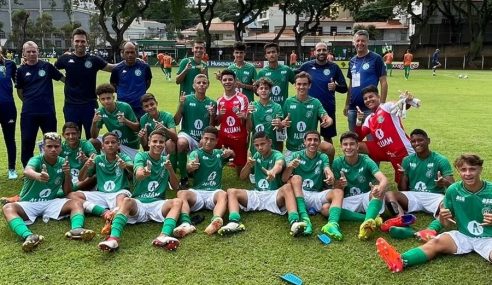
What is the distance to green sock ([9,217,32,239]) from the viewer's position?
4684mm

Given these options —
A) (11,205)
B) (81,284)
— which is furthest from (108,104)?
(81,284)

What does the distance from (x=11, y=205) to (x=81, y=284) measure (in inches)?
62.7

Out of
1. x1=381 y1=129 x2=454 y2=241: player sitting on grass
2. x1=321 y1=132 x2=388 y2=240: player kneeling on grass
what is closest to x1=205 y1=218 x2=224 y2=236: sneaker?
x1=321 y1=132 x2=388 y2=240: player kneeling on grass

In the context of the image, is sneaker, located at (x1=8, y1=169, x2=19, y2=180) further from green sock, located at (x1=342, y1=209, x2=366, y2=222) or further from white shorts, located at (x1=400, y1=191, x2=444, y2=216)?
white shorts, located at (x1=400, y1=191, x2=444, y2=216)

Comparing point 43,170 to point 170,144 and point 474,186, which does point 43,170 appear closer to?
point 170,144

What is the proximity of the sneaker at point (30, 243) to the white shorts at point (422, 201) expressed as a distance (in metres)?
3.89

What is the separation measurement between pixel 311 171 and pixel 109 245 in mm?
2447

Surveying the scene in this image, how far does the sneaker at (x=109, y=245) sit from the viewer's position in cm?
439

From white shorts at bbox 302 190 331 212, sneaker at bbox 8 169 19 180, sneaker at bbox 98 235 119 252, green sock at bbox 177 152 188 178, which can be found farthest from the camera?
sneaker at bbox 8 169 19 180

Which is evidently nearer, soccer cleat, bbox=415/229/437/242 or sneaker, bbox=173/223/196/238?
soccer cleat, bbox=415/229/437/242

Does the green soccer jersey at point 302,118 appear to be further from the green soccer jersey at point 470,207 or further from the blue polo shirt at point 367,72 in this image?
the green soccer jersey at point 470,207

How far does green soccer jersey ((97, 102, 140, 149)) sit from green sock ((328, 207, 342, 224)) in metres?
3.05

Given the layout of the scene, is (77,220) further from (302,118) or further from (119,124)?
(302,118)

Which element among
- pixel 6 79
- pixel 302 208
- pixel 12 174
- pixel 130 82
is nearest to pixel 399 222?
pixel 302 208
